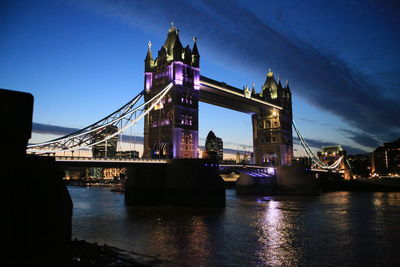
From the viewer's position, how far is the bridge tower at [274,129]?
76.4 meters

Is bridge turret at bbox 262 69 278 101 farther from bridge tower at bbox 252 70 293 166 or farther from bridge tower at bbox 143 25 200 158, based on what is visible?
bridge tower at bbox 143 25 200 158

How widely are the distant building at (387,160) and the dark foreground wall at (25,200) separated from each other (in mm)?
180267

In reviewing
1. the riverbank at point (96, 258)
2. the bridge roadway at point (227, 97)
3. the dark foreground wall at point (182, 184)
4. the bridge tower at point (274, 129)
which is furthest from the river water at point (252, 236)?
the bridge tower at point (274, 129)

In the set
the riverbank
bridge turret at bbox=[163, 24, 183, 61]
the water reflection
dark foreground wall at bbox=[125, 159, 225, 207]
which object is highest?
bridge turret at bbox=[163, 24, 183, 61]

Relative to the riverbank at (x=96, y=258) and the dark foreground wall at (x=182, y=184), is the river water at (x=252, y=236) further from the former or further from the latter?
the dark foreground wall at (x=182, y=184)

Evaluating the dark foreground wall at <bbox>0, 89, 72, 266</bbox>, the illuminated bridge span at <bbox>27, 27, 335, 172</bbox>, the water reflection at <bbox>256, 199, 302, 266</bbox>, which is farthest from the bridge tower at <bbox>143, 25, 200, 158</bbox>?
the dark foreground wall at <bbox>0, 89, 72, 266</bbox>

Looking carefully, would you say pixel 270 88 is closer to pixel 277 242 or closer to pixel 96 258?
pixel 277 242

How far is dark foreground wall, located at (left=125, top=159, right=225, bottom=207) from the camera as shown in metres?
41.2

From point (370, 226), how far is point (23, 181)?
26.9 m

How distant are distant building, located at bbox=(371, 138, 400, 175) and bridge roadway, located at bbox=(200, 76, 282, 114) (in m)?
124

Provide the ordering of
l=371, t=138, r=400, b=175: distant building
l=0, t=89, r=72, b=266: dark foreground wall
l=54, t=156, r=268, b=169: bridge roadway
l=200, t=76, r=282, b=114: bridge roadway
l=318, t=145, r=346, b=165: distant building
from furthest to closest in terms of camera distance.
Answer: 1. l=371, t=138, r=400, b=175: distant building
2. l=318, t=145, r=346, b=165: distant building
3. l=200, t=76, r=282, b=114: bridge roadway
4. l=54, t=156, r=268, b=169: bridge roadway
5. l=0, t=89, r=72, b=266: dark foreground wall

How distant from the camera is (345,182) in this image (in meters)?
92.0

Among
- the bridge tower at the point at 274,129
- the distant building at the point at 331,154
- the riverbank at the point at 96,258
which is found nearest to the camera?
the riverbank at the point at 96,258

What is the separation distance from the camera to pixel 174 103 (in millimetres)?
49250
